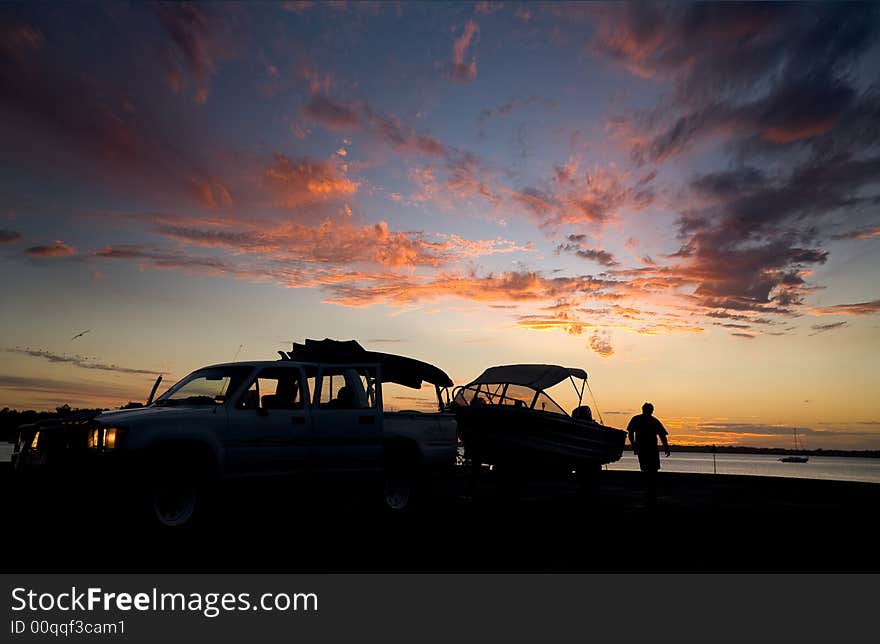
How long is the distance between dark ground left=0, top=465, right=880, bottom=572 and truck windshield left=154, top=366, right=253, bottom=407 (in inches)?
58.9

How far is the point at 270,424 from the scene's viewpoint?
1145 centimetres

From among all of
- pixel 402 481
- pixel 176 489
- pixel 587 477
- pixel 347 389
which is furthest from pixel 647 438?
pixel 176 489

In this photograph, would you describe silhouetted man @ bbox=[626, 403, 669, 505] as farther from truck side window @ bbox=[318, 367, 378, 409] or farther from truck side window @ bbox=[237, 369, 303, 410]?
truck side window @ bbox=[237, 369, 303, 410]

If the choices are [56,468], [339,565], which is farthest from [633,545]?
[56,468]

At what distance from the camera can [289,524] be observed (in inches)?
509

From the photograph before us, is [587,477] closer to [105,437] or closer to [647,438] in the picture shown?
[647,438]

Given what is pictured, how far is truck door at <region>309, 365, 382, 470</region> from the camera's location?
12102mm

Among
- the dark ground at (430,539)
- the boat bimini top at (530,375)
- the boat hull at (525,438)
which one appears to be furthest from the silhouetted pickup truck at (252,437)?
the boat bimini top at (530,375)

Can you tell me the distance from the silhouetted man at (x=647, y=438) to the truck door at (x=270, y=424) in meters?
8.22

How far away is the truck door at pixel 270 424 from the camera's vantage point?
1105 centimetres

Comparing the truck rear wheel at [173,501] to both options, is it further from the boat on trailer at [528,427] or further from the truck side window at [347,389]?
the boat on trailer at [528,427]

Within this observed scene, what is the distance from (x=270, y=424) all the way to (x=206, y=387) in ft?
3.94

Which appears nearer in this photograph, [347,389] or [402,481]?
[347,389]
